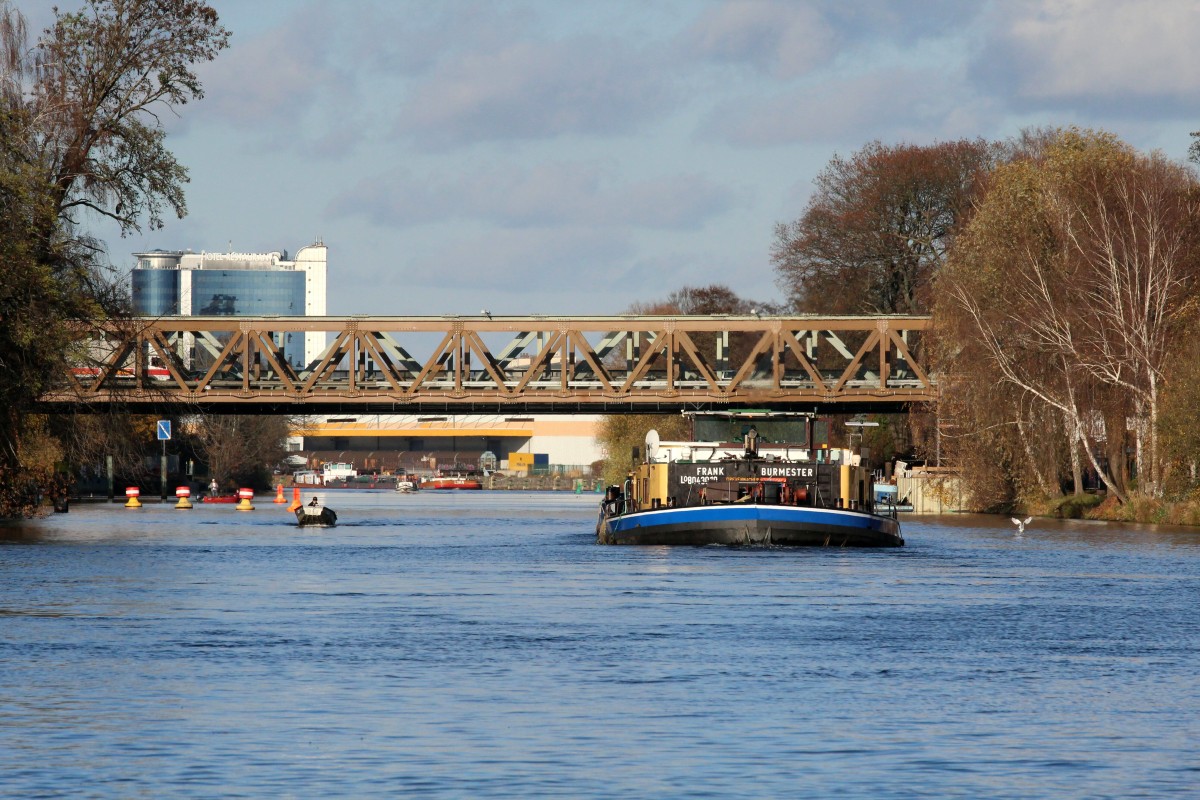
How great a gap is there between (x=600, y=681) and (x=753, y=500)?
30312mm

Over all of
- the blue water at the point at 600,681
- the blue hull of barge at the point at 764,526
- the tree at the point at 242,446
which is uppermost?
the tree at the point at 242,446

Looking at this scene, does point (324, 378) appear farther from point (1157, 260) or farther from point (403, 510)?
point (1157, 260)

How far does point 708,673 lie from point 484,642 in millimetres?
4730

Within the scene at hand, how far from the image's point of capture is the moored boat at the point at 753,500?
174ft

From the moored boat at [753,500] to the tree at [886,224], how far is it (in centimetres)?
5267

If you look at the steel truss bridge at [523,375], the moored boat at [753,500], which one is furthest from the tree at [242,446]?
the moored boat at [753,500]

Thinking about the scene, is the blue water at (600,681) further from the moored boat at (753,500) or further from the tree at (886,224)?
the tree at (886,224)

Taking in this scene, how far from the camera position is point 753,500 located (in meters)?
53.8

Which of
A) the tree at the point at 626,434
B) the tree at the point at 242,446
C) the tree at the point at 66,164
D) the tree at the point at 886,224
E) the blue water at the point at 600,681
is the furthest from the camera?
the tree at the point at 242,446

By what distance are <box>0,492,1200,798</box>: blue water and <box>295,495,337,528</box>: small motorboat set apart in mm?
30072

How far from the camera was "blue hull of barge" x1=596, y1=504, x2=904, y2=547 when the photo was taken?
52.7m

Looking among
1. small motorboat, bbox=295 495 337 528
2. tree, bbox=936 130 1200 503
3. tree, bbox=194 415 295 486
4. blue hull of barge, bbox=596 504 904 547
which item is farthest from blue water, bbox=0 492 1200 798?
tree, bbox=194 415 295 486

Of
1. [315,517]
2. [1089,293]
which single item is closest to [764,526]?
[1089,293]

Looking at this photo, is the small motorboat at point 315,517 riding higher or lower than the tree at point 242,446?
lower
